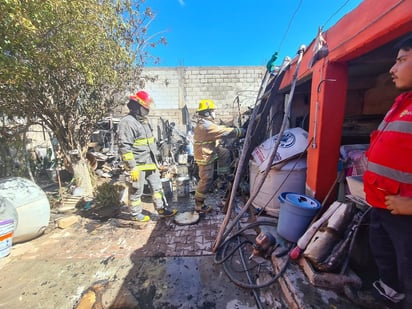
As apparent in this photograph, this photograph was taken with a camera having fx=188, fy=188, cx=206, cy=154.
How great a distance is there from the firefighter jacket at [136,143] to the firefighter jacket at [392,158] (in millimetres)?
2986

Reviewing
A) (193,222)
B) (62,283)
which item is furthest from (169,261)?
(62,283)

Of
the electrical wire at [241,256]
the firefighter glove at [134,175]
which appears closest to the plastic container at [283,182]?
the electrical wire at [241,256]

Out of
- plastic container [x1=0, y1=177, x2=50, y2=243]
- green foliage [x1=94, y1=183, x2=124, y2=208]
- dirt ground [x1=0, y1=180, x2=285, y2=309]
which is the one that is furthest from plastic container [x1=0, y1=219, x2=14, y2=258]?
green foliage [x1=94, y1=183, x2=124, y2=208]

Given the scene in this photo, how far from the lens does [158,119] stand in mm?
9344

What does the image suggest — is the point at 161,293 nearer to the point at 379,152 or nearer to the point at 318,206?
the point at 318,206

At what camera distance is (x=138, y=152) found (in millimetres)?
3287

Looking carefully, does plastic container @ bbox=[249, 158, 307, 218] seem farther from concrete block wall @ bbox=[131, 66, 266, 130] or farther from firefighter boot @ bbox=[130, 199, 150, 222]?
concrete block wall @ bbox=[131, 66, 266, 130]

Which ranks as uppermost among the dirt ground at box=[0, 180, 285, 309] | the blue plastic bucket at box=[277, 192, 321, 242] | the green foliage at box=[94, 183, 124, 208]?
the blue plastic bucket at box=[277, 192, 321, 242]

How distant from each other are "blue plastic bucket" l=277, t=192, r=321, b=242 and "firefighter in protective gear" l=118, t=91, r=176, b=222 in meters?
2.09

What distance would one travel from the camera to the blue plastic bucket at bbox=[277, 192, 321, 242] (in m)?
2.11

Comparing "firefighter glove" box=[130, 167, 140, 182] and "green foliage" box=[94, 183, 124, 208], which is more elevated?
"firefighter glove" box=[130, 167, 140, 182]

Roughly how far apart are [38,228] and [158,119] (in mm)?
7042

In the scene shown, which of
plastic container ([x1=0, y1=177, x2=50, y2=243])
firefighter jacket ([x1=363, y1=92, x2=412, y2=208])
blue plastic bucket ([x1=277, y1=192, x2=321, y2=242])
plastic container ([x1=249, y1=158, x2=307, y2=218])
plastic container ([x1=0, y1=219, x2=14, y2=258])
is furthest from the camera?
plastic container ([x1=249, y1=158, x2=307, y2=218])

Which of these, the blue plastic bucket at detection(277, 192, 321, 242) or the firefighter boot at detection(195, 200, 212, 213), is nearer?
the blue plastic bucket at detection(277, 192, 321, 242)
